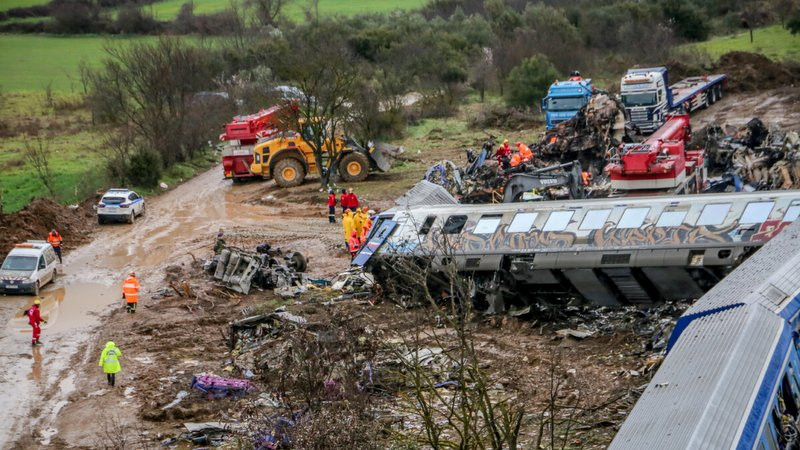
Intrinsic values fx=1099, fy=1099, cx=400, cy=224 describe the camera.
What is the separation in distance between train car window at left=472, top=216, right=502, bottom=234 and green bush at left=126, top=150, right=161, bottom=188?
2391cm

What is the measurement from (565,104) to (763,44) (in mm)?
24015

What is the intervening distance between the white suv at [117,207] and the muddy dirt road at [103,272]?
0.42m

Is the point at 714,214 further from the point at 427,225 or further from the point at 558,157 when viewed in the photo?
the point at 558,157

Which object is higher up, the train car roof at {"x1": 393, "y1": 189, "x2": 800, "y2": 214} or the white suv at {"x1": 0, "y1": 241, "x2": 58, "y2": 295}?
the train car roof at {"x1": 393, "y1": 189, "x2": 800, "y2": 214}

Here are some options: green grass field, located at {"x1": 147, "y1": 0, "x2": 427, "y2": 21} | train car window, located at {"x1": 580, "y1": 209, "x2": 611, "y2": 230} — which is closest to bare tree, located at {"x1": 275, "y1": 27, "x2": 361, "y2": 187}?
train car window, located at {"x1": 580, "y1": 209, "x2": 611, "y2": 230}

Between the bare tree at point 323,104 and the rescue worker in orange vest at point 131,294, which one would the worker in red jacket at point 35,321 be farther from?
the bare tree at point 323,104

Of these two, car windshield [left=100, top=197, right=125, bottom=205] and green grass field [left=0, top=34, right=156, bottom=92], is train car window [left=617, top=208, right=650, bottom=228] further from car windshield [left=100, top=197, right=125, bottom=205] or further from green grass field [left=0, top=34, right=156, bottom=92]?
green grass field [left=0, top=34, right=156, bottom=92]

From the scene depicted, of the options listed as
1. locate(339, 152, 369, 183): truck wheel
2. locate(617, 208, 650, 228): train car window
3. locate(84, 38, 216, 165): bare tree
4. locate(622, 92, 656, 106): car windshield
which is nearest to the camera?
locate(617, 208, 650, 228): train car window

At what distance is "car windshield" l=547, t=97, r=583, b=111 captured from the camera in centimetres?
4481

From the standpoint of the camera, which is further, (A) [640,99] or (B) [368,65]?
(B) [368,65]

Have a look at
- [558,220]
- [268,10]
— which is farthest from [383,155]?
[268,10]

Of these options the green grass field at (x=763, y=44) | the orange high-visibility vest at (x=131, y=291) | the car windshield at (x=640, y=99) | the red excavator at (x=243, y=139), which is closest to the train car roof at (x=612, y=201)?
the orange high-visibility vest at (x=131, y=291)

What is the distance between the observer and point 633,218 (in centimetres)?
2486

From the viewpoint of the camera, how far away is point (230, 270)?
31.0m
